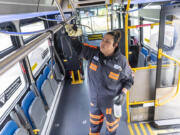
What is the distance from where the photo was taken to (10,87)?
8.21 feet

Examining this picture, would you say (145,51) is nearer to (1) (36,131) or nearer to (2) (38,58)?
(2) (38,58)

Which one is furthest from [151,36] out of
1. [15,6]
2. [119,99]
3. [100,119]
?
[15,6]

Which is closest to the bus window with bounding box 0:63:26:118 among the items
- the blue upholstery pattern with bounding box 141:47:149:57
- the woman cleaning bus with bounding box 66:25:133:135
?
the woman cleaning bus with bounding box 66:25:133:135

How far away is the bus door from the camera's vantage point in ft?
9.01

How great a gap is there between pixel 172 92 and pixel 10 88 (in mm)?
3249

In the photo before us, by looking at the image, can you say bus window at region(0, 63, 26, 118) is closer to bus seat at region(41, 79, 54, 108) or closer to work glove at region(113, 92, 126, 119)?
bus seat at region(41, 79, 54, 108)

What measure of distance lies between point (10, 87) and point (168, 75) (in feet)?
10.2

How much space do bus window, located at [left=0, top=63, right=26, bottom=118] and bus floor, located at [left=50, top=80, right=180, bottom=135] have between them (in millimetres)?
1353

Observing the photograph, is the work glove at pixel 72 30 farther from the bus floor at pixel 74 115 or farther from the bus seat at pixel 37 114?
the bus floor at pixel 74 115

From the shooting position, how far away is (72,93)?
4957mm

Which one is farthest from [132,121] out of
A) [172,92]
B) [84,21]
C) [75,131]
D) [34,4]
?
[84,21]

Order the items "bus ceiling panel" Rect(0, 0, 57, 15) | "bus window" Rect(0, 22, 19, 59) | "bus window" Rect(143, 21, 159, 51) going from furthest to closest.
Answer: "bus window" Rect(143, 21, 159, 51)
"bus window" Rect(0, 22, 19, 59)
"bus ceiling panel" Rect(0, 0, 57, 15)

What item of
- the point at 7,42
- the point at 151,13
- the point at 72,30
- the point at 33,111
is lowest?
the point at 33,111

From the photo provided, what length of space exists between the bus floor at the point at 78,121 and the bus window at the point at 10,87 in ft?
4.44
